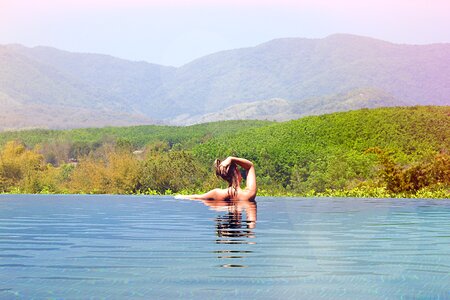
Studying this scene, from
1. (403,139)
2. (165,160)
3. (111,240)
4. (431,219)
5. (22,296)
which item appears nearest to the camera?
(22,296)

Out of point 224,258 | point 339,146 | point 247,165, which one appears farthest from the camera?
point 339,146

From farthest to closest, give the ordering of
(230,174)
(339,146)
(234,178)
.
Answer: (339,146) → (234,178) → (230,174)

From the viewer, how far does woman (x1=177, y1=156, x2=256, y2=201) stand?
22938 millimetres

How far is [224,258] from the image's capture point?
32.8 feet

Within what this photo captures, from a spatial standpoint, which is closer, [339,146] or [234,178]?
[234,178]

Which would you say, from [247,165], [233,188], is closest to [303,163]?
[233,188]

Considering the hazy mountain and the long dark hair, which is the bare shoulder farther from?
the hazy mountain

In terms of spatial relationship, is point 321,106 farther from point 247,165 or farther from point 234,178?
point 234,178

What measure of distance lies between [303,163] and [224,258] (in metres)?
32.6

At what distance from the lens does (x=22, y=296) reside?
7.42 m

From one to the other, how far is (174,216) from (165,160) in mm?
20428

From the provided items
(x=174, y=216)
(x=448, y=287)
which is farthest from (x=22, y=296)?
(x=174, y=216)

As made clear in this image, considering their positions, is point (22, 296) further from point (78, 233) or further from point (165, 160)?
point (165, 160)

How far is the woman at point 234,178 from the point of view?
903 inches
